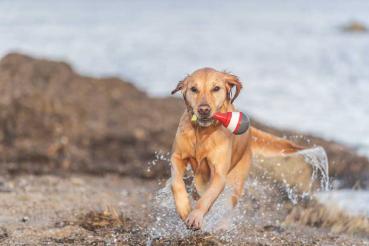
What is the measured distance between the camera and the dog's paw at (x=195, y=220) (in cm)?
492

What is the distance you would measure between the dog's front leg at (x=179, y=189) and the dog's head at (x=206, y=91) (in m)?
0.38

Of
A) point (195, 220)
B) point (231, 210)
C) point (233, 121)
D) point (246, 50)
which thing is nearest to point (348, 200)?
point (231, 210)

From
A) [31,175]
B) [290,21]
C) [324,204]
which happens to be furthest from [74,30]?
[324,204]

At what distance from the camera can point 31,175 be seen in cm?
982

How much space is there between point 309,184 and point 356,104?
1004 centimetres

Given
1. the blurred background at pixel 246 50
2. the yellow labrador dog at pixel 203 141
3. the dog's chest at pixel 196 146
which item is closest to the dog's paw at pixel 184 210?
the yellow labrador dog at pixel 203 141

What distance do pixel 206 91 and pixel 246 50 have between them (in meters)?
26.6

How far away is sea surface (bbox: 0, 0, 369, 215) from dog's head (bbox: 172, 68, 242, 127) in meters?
3.39

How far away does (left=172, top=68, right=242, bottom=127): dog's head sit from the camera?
516 cm

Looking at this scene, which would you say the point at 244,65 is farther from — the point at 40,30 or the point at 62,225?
the point at 62,225

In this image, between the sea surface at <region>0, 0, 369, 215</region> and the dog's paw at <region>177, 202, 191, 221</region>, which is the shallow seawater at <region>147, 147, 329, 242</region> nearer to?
the dog's paw at <region>177, 202, 191, 221</region>

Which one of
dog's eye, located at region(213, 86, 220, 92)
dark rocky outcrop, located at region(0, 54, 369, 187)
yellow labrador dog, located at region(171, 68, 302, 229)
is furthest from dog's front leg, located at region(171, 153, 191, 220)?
dark rocky outcrop, located at region(0, 54, 369, 187)

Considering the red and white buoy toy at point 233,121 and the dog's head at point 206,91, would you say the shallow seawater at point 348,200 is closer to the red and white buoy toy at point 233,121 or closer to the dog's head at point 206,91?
the red and white buoy toy at point 233,121

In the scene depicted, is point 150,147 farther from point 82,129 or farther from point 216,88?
point 216,88
